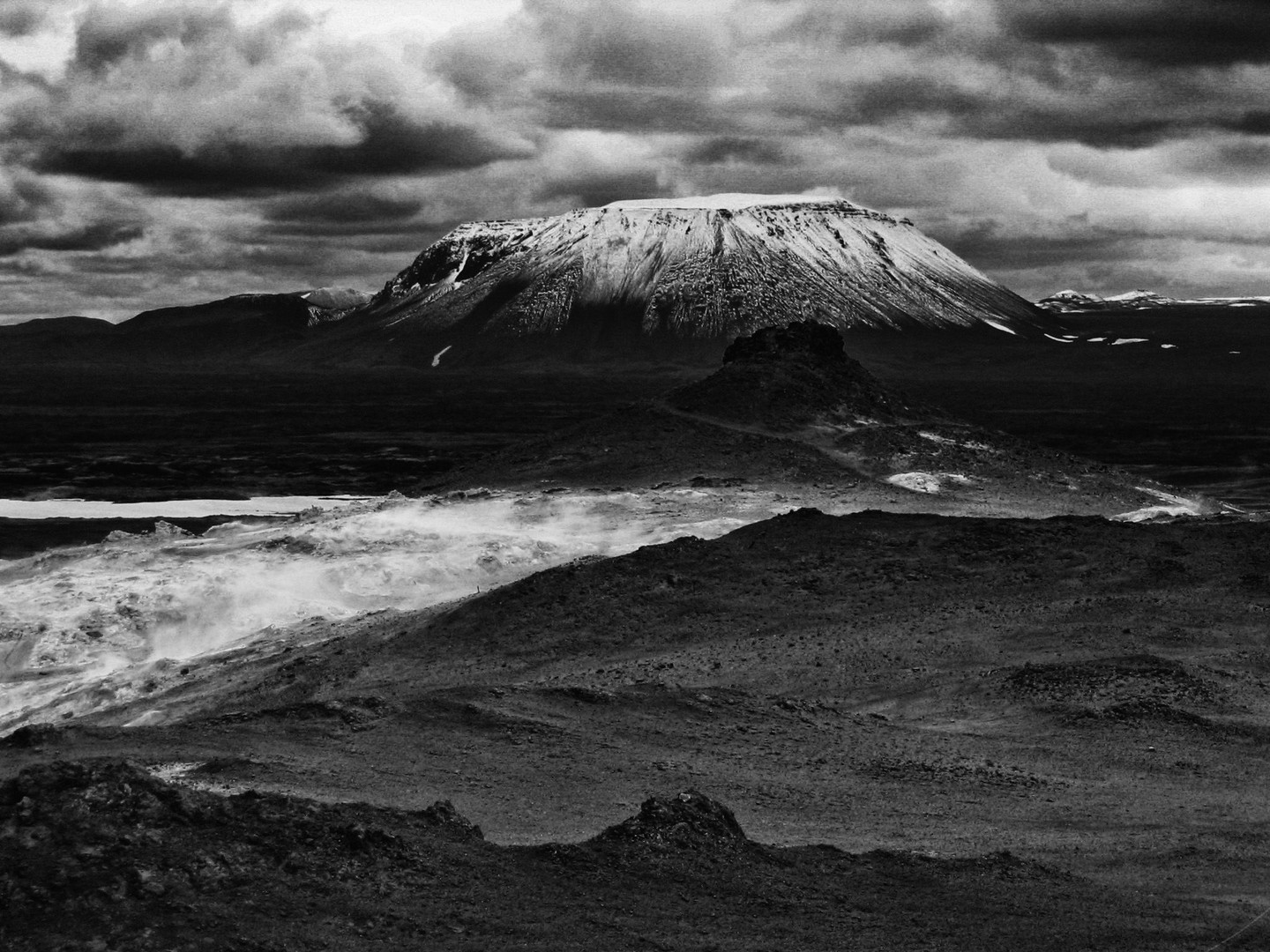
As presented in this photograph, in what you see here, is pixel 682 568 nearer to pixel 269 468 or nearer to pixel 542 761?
pixel 542 761

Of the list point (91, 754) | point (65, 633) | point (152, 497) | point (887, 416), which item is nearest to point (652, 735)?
point (91, 754)

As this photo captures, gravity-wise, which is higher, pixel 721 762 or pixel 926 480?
pixel 926 480

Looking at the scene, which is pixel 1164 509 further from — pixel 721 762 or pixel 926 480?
pixel 721 762

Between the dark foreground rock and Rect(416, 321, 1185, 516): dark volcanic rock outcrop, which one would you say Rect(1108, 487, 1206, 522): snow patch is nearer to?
Rect(416, 321, 1185, 516): dark volcanic rock outcrop

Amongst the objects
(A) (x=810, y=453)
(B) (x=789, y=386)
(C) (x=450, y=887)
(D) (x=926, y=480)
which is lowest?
(C) (x=450, y=887)

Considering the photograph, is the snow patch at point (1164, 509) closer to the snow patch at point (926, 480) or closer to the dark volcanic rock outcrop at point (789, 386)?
the snow patch at point (926, 480)

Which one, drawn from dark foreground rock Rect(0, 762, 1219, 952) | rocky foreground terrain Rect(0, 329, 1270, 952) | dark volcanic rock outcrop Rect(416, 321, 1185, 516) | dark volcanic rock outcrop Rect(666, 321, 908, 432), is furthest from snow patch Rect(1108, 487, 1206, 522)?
dark foreground rock Rect(0, 762, 1219, 952)

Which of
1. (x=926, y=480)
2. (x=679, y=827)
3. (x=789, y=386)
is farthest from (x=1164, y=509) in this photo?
(x=679, y=827)
